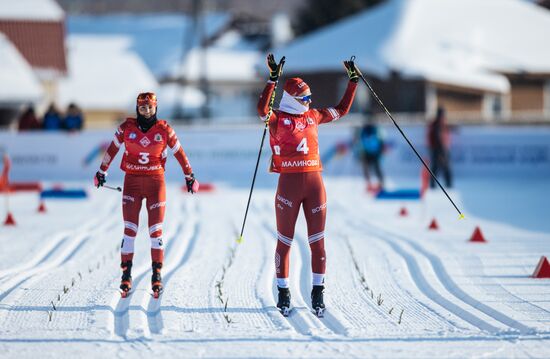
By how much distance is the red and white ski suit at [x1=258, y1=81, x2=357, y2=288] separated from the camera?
Answer: 8.16m

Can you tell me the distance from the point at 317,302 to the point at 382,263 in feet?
9.59

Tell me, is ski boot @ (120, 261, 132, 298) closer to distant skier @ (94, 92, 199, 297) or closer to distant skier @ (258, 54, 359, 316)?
distant skier @ (94, 92, 199, 297)

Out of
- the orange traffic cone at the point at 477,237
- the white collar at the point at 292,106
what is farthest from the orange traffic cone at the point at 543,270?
the white collar at the point at 292,106

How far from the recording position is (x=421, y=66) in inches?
1433

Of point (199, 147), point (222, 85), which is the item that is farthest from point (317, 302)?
point (222, 85)

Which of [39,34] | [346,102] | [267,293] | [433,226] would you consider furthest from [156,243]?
[39,34]

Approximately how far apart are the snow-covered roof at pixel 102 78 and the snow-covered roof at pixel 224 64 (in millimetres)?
4932

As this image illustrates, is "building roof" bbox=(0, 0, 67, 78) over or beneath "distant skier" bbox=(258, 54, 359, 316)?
over

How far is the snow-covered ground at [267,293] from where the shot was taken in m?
6.77

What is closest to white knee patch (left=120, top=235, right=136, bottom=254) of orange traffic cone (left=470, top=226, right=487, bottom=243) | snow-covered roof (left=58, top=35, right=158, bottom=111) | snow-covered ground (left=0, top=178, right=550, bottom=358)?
snow-covered ground (left=0, top=178, right=550, bottom=358)

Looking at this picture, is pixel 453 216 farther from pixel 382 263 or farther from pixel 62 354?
pixel 62 354

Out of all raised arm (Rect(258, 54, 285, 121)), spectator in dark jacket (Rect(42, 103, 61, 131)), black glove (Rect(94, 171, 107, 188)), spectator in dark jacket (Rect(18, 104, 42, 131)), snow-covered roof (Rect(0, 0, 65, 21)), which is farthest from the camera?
snow-covered roof (Rect(0, 0, 65, 21))

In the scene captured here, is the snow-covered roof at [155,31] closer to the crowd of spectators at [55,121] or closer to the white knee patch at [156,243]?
the crowd of spectators at [55,121]

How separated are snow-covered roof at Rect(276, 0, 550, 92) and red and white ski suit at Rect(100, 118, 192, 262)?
28015 mm
